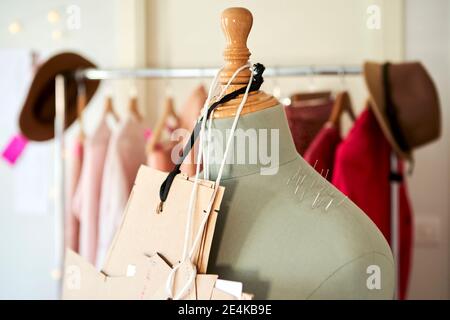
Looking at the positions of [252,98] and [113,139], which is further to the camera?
[113,139]

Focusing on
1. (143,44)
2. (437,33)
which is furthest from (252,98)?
(437,33)

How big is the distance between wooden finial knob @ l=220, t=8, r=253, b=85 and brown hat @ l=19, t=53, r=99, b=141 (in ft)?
3.44

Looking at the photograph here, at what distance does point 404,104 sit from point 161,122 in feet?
1.71

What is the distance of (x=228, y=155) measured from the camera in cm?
45

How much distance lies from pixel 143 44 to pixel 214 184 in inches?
26.4

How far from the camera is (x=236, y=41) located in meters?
0.43

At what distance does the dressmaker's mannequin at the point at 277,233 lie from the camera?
1.42ft

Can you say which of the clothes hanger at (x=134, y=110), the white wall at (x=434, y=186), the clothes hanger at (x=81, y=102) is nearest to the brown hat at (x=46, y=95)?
the clothes hanger at (x=81, y=102)

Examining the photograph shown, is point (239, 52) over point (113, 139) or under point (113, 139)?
over

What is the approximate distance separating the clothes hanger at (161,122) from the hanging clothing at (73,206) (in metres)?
0.25

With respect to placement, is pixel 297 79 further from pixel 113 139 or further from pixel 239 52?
pixel 239 52

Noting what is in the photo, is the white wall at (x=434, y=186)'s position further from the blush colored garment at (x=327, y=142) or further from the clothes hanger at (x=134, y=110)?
the clothes hanger at (x=134, y=110)
